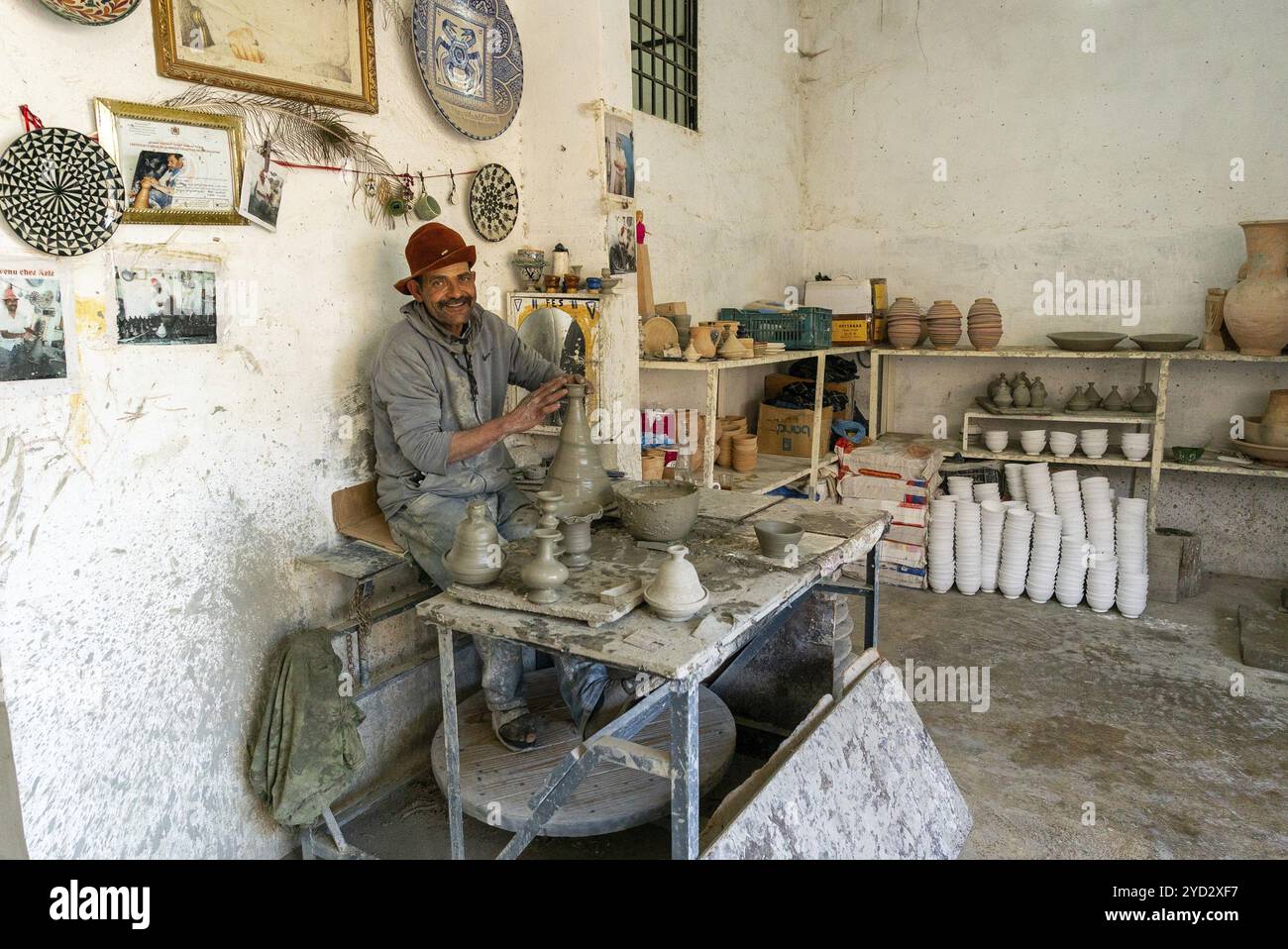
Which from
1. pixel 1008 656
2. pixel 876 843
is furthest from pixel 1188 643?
pixel 876 843

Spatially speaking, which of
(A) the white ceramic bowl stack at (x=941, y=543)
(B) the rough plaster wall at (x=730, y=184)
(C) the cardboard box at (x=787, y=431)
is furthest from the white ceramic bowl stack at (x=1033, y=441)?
(B) the rough plaster wall at (x=730, y=184)

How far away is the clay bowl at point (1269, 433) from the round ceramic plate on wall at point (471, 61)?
14.0 ft

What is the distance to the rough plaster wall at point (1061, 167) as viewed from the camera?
16.0 feet

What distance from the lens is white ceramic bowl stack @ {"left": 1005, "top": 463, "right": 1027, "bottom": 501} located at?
5.05 metres

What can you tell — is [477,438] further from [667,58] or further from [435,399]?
[667,58]

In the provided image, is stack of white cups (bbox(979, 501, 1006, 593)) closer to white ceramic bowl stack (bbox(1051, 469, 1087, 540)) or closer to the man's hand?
white ceramic bowl stack (bbox(1051, 469, 1087, 540))

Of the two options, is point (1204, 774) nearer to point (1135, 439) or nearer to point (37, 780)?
point (1135, 439)

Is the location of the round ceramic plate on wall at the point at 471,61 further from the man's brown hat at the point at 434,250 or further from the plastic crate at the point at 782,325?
the plastic crate at the point at 782,325

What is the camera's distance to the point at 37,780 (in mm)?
2096

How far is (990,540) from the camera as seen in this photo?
4855 mm

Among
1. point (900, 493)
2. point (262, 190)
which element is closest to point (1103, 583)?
point (900, 493)

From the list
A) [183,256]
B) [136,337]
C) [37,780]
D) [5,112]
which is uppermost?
[5,112]

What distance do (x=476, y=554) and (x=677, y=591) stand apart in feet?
1.80
